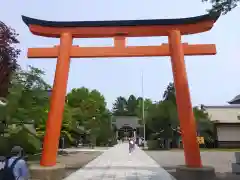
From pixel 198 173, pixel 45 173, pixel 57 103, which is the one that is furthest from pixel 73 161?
pixel 198 173

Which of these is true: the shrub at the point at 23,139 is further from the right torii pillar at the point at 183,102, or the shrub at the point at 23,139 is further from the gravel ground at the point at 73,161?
the right torii pillar at the point at 183,102

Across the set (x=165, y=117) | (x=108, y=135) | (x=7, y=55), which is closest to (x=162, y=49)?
(x=7, y=55)

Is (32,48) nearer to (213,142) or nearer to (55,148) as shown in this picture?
(55,148)

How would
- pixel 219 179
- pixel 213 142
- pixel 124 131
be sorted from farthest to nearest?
pixel 124 131 → pixel 213 142 → pixel 219 179

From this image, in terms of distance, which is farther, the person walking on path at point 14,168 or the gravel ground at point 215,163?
the gravel ground at point 215,163

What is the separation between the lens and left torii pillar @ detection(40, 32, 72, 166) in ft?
34.8

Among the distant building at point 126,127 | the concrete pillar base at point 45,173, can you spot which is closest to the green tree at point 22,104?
the concrete pillar base at point 45,173

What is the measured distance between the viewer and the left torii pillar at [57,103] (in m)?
10.6

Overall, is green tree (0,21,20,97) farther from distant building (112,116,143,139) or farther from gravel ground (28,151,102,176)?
distant building (112,116,143,139)

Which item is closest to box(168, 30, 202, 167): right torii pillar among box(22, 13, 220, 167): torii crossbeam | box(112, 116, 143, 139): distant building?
box(22, 13, 220, 167): torii crossbeam

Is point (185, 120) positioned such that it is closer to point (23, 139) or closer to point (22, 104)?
point (23, 139)

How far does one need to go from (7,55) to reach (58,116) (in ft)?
37.5

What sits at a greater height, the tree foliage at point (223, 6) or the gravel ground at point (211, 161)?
the tree foliage at point (223, 6)

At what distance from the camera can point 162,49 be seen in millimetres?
11984
